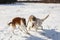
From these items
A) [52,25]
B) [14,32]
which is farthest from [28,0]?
[14,32]

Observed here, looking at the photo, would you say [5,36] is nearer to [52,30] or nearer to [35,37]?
[35,37]

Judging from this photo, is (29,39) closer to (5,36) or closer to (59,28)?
(5,36)

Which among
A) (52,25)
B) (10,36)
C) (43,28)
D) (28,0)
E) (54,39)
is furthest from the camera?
(28,0)

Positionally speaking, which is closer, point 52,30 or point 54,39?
point 54,39

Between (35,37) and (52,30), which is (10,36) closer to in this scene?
(35,37)

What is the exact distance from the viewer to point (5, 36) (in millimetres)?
5328

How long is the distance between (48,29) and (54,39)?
1.01 meters

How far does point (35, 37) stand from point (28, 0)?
891cm

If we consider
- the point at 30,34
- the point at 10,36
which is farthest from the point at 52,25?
the point at 10,36

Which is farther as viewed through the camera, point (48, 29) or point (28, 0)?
point (28, 0)

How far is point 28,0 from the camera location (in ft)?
45.6

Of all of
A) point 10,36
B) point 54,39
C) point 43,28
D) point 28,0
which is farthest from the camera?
point 28,0

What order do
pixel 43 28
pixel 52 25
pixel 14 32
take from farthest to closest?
pixel 52 25 → pixel 43 28 → pixel 14 32

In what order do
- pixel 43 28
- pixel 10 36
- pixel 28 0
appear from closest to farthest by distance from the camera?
pixel 10 36 < pixel 43 28 < pixel 28 0
